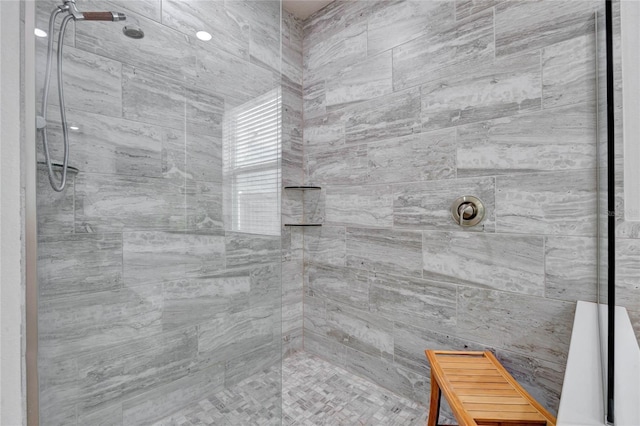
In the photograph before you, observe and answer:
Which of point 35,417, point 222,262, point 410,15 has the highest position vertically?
point 410,15

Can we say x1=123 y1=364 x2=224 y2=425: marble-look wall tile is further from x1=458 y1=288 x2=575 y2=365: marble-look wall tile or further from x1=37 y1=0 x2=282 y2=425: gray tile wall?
x1=458 y1=288 x2=575 y2=365: marble-look wall tile

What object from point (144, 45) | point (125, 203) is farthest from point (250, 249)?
point (144, 45)

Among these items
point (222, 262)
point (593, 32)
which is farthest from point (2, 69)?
point (593, 32)

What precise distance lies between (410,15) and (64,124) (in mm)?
1628

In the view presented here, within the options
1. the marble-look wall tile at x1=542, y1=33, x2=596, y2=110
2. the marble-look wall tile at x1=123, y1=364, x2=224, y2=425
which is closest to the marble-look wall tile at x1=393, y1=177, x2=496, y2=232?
the marble-look wall tile at x1=542, y1=33, x2=596, y2=110

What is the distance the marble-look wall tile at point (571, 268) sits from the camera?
1.12 metres

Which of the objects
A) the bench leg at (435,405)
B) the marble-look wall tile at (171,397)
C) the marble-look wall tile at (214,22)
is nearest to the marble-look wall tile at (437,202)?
the bench leg at (435,405)

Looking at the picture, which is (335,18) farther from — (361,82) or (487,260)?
(487,260)

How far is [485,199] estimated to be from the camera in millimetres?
1349

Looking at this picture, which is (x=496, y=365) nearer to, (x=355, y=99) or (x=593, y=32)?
(x=593, y=32)

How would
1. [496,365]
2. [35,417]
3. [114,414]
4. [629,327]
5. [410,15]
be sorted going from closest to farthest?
[35,417], [629,327], [114,414], [496,365], [410,15]

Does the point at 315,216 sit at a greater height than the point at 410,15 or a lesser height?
lesser

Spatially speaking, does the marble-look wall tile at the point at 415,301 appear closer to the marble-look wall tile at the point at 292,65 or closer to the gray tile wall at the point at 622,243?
the gray tile wall at the point at 622,243

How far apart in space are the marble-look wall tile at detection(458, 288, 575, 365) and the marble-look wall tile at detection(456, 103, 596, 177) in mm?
Result: 549
